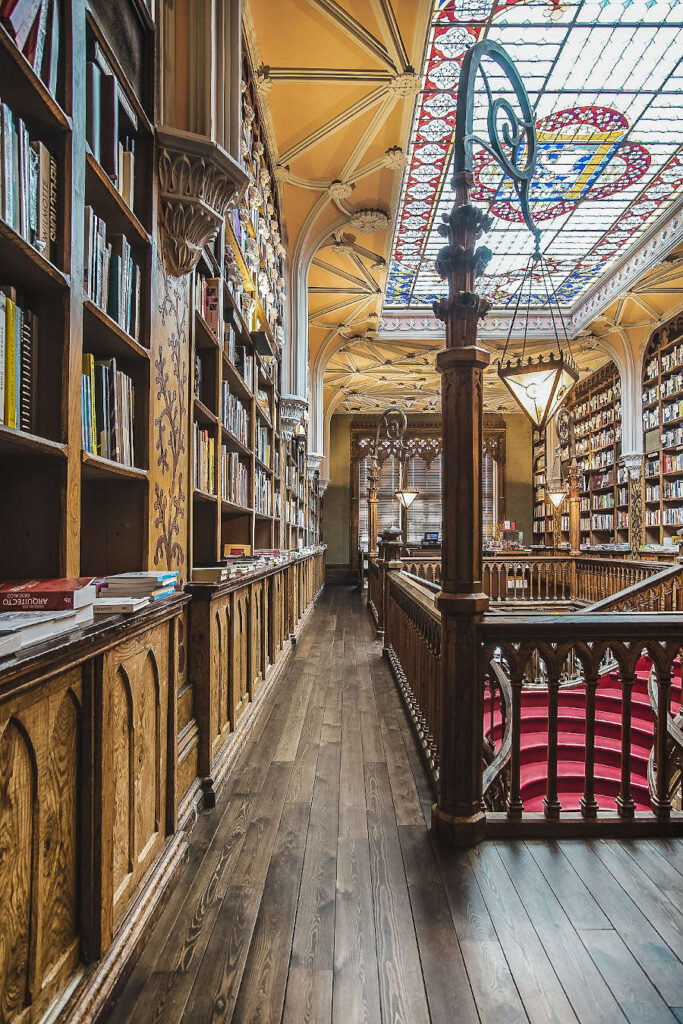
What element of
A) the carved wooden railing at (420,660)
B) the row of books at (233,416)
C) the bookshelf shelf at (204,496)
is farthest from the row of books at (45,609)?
the row of books at (233,416)

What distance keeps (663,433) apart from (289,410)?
6.59 metres

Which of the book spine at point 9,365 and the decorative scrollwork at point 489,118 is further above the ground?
the decorative scrollwork at point 489,118

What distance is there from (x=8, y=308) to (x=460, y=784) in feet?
6.81

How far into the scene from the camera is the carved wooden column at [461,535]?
2211 mm

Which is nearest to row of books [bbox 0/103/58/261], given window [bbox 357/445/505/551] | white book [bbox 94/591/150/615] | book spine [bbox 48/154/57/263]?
book spine [bbox 48/154/57/263]

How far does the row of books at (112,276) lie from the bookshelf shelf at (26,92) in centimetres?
21

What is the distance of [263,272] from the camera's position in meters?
4.95

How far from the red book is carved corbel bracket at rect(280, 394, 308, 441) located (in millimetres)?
5108

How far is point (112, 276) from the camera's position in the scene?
1713 mm

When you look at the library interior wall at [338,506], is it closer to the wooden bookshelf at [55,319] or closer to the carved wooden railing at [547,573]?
the carved wooden railing at [547,573]

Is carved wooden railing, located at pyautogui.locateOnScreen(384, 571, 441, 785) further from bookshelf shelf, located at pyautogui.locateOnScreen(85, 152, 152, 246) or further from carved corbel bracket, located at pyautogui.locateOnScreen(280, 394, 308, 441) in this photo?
carved corbel bracket, located at pyautogui.locateOnScreen(280, 394, 308, 441)

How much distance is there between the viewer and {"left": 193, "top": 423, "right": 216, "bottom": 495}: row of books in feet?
8.48

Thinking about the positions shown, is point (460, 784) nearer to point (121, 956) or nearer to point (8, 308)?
point (121, 956)

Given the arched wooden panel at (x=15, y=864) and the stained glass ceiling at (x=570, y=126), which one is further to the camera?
the stained glass ceiling at (x=570, y=126)
